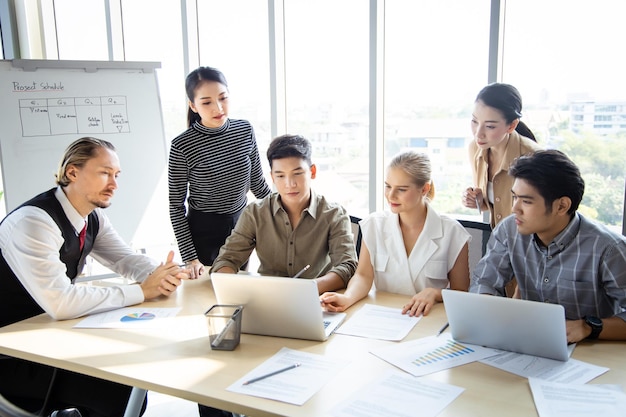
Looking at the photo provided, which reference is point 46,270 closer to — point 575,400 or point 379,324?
point 379,324

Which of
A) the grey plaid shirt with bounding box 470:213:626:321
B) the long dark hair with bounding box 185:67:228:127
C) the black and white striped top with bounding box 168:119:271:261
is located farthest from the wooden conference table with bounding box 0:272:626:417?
the long dark hair with bounding box 185:67:228:127

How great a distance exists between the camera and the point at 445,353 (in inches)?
55.4

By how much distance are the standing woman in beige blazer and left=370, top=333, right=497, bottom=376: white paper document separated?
96 centimetres

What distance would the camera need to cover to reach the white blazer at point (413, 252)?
1942 millimetres

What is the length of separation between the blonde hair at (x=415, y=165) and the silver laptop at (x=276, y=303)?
650 millimetres

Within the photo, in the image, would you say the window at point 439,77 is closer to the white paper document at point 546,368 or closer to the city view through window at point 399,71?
the city view through window at point 399,71

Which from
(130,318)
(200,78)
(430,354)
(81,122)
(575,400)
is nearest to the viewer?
(575,400)

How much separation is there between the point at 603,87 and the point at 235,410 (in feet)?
7.90

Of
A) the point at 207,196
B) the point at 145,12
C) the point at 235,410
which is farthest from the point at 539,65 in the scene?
the point at 145,12

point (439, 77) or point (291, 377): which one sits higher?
point (439, 77)

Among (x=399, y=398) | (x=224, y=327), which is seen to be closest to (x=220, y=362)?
(x=224, y=327)

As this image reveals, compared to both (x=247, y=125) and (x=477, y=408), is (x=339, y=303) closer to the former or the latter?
(x=477, y=408)

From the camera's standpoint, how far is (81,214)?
76.4 inches

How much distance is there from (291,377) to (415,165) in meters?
0.94
